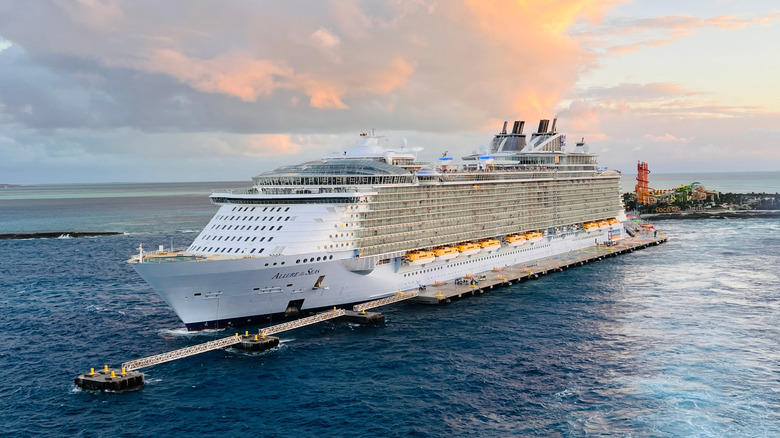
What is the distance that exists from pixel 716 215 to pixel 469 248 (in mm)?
130159

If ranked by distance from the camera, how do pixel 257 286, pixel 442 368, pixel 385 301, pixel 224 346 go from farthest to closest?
pixel 385 301
pixel 257 286
pixel 224 346
pixel 442 368

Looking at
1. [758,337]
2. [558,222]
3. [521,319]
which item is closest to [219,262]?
[521,319]

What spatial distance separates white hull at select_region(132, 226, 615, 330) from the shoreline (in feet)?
440

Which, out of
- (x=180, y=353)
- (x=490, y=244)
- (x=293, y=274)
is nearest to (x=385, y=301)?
(x=293, y=274)

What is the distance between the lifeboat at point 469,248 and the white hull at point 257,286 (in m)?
10.9

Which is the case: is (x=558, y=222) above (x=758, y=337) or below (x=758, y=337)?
above

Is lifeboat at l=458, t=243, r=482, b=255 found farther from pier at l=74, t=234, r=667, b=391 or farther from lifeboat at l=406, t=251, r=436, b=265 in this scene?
lifeboat at l=406, t=251, r=436, b=265

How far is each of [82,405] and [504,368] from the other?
28699 millimetres

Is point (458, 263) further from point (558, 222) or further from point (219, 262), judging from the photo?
point (219, 262)

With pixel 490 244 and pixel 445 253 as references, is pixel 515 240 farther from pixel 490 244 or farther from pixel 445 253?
pixel 445 253

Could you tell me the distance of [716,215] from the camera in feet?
573

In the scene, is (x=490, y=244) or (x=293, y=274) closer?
(x=293, y=274)

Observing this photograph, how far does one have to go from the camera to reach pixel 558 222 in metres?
94.4

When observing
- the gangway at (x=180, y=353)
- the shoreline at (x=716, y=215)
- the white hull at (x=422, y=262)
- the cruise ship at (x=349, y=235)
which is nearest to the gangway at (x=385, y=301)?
the cruise ship at (x=349, y=235)
